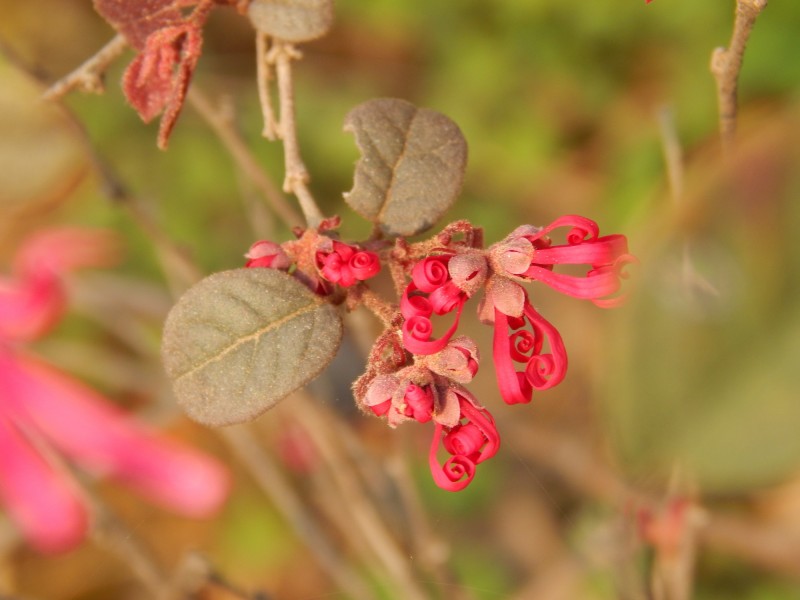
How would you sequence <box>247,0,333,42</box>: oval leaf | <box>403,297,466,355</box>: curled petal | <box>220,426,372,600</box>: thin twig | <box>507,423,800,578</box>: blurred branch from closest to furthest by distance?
<box>403,297,466,355</box>: curled petal < <box>247,0,333,42</box>: oval leaf < <box>220,426,372,600</box>: thin twig < <box>507,423,800,578</box>: blurred branch

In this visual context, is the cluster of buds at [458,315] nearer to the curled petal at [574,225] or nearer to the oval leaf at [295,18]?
the curled petal at [574,225]

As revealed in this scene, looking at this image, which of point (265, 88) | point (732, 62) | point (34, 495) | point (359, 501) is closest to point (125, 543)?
point (359, 501)

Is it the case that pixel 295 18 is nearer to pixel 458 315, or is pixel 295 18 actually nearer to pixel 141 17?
pixel 141 17

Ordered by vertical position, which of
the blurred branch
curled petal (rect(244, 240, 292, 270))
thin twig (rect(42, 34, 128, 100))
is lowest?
the blurred branch

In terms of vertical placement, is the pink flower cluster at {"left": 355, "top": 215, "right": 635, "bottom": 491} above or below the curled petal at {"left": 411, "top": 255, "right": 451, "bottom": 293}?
below

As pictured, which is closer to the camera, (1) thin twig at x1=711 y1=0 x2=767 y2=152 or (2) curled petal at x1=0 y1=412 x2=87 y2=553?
(1) thin twig at x1=711 y1=0 x2=767 y2=152

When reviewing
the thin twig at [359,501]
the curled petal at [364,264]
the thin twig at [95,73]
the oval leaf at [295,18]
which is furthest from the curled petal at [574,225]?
the thin twig at [359,501]

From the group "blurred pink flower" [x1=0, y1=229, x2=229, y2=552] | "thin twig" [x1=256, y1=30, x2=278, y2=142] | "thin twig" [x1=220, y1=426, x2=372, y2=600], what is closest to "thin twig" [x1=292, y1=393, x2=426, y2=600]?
"thin twig" [x1=220, y1=426, x2=372, y2=600]

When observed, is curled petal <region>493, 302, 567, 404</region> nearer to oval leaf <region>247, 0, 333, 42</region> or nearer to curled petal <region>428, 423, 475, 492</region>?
curled petal <region>428, 423, 475, 492</region>
